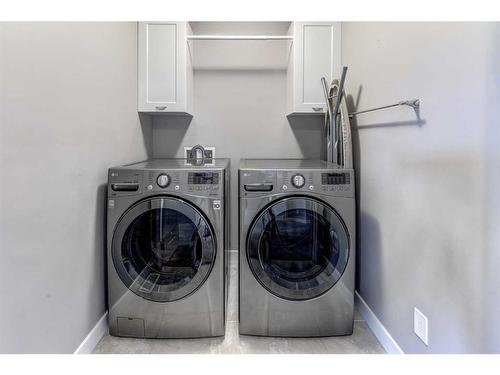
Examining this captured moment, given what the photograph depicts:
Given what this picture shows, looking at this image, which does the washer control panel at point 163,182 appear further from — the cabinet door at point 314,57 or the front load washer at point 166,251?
the cabinet door at point 314,57

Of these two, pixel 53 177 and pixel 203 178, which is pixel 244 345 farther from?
pixel 53 177

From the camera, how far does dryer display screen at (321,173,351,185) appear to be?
1635 millimetres

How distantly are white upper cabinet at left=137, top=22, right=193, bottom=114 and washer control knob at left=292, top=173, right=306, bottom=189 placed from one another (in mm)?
1192

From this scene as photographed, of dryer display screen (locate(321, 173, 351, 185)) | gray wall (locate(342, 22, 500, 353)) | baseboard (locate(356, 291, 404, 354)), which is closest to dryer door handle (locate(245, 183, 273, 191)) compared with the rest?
dryer display screen (locate(321, 173, 351, 185))

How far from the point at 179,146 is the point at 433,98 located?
206 cm

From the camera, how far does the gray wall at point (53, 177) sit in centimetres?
101

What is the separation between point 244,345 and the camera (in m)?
1.64

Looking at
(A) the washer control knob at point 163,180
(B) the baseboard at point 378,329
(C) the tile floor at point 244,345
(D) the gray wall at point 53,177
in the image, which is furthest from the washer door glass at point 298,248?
(D) the gray wall at point 53,177

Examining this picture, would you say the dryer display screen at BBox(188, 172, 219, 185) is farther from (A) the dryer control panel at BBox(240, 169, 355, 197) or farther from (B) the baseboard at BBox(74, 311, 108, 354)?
(B) the baseboard at BBox(74, 311, 108, 354)

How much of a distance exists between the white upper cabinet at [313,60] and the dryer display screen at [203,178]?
109cm
